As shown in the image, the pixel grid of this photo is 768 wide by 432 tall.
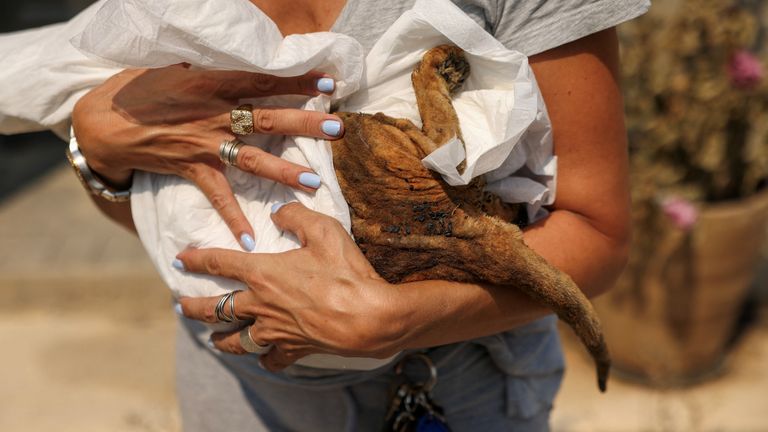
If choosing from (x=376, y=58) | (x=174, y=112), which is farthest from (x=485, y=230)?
(x=174, y=112)

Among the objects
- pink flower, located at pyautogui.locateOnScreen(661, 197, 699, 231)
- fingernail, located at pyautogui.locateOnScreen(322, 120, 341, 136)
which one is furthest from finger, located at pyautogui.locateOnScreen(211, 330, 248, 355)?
pink flower, located at pyautogui.locateOnScreen(661, 197, 699, 231)

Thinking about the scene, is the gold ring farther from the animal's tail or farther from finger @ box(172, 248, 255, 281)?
the animal's tail

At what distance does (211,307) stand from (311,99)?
0.39m

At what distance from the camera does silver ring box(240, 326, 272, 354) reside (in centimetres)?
138

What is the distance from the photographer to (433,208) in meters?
1.31

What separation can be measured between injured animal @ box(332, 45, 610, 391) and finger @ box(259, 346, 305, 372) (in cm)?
21

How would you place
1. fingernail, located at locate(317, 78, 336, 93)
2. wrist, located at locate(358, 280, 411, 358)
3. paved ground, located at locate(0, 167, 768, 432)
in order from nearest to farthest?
wrist, located at locate(358, 280, 411, 358) < fingernail, located at locate(317, 78, 336, 93) < paved ground, located at locate(0, 167, 768, 432)

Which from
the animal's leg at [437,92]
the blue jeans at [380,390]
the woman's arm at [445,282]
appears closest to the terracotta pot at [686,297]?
the blue jeans at [380,390]

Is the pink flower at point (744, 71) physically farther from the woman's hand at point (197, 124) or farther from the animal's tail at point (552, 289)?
the woman's hand at point (197, 124)

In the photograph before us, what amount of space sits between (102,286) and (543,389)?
3.55 meters

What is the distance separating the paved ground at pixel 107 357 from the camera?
3656 mm

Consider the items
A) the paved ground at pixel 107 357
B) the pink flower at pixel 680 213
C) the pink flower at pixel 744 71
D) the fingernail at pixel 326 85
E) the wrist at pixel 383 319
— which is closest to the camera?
the wrist at pixel 383 319

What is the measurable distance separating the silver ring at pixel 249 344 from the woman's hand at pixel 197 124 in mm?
146

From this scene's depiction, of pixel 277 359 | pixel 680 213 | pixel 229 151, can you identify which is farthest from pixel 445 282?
pixel 680 213
